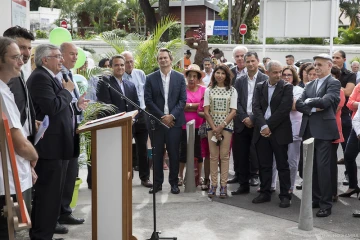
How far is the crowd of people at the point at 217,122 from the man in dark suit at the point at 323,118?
13 mm

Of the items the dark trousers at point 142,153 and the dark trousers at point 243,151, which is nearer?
the dark trousers at point 243,151

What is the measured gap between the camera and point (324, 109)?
283 inches

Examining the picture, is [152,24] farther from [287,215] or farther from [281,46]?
[287,215]

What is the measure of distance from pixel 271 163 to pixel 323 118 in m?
1.16

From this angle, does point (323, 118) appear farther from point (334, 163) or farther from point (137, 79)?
point (137, 79)

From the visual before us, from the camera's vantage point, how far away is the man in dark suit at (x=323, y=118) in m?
7.12

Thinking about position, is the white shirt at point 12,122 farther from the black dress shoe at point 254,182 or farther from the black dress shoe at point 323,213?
the black dress shoe at point 254,182

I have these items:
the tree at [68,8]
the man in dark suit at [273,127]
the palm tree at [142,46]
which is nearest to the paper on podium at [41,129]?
the man in dark suit at [273,127]

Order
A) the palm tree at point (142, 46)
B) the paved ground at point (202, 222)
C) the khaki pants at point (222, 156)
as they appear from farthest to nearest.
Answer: the palm tree at point (142, 46) → the khaki pants at point (222, 156) → the paved ground at point (202, 222)

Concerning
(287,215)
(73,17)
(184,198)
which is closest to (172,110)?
(184,198)

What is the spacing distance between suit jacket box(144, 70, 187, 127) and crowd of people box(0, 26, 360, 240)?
0.02 m

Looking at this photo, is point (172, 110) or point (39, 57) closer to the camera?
point (39, 57)

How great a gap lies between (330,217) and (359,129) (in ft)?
4.05

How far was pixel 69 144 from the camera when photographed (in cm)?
560
